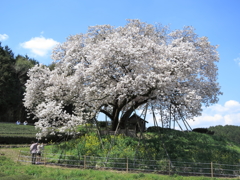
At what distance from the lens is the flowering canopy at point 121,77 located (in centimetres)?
1867

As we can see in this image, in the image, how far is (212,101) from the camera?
27.0 m

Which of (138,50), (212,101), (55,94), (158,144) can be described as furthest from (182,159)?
(55,94)

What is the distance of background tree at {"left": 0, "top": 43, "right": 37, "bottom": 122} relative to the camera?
1874 inches

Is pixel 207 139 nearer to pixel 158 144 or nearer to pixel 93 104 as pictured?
pixel 158 144

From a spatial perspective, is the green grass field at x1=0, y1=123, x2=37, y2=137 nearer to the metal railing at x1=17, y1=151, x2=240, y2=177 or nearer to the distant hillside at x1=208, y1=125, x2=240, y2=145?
the metal railing at x1=17, y1=151, x2=240, y2=177

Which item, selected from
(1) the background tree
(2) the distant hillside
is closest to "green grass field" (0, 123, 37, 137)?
(1) the background tree

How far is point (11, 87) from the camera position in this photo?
49.5 meters

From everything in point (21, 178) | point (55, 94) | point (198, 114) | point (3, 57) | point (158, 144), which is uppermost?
point (3, 57)

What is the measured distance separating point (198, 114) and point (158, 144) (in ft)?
14.2

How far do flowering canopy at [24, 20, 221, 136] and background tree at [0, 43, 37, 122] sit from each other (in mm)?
25178

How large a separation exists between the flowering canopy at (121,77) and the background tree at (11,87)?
991 inches

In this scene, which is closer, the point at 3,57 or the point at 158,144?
the point at 158,144

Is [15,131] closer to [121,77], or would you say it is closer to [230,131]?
[121,77]

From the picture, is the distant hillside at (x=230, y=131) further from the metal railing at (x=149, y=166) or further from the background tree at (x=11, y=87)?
the metal railing at (x=149, y=166)
